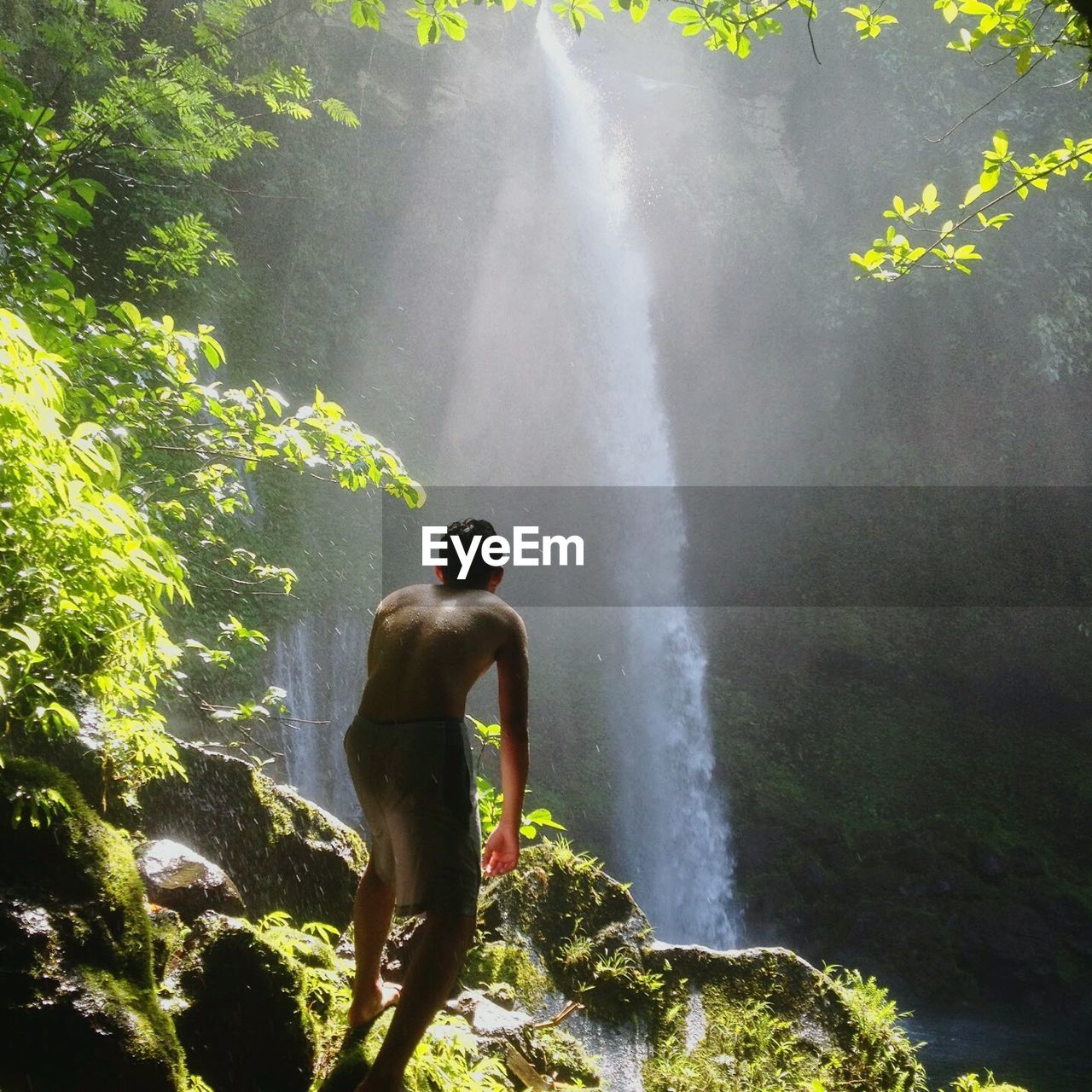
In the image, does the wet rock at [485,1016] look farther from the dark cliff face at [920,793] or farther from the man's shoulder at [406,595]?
the dark cliff face at [920,793]

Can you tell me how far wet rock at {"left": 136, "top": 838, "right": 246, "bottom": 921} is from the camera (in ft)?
8.27

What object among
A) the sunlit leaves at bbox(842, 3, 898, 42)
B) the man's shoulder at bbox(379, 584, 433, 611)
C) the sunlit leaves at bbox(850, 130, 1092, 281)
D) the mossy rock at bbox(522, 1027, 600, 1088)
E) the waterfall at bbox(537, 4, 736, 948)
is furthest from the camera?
the waterfall at bbox(537, 4, 736, 948)

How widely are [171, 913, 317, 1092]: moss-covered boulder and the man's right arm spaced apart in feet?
2.00

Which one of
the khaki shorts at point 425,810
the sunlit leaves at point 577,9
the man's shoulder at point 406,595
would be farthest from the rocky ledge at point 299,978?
the sunlit leaves at point 577,9

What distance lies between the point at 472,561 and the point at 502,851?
32.1 inches

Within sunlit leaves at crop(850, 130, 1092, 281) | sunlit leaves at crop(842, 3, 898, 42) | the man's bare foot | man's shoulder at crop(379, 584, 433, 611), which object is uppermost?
sunlit leaves at crop(842, 3, 898, 42)

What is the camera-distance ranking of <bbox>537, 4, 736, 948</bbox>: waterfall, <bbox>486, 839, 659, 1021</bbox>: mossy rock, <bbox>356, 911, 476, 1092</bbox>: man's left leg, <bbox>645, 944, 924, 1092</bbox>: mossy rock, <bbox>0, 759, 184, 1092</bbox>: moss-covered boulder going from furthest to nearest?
1. <bbox>537, 4, 736, 948</bbox>: waterfall
2. <bbox>486, 839, 659, 1021</bbox>: mossy rock
3. <bbox>645, 944, 924, 1092</bbox>: mossy rock
4. <bbox>356, 911, 476, 1092</bbox>: man's left leg
5. <bbox>0, 759, 184, 1092</bbox>: moss-covered boulder

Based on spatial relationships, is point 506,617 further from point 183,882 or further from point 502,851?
point 183,882

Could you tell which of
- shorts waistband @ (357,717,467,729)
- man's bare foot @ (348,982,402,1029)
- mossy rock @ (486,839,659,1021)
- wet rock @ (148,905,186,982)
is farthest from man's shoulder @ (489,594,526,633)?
mossy rock @ (486,839,659,1021)

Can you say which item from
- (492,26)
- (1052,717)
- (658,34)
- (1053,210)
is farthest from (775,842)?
(658,34)

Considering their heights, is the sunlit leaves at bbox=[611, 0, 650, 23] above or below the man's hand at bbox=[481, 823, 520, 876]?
above

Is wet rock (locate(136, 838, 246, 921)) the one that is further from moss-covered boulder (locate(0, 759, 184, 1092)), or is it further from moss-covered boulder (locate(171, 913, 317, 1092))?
moss-covered boulder (locate(0, 759, 184, 1092))

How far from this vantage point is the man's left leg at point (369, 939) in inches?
86.7

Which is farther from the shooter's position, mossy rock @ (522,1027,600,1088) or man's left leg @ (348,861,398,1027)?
mossy rock @ (522,1027,600,1088)
